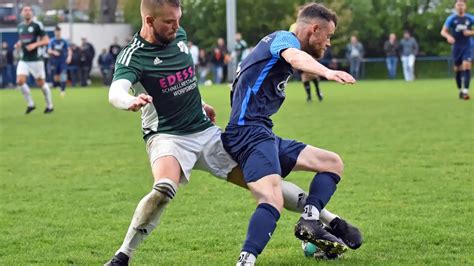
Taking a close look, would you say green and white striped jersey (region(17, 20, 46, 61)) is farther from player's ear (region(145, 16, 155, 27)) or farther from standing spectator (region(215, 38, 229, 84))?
standing spectator (region(215, 38, 229, 84))

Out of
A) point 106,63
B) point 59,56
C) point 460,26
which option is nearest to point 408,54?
point 106,63

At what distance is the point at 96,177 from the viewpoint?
9.69 meters

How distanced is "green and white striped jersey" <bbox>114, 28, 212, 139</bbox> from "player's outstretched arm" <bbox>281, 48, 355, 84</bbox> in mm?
720

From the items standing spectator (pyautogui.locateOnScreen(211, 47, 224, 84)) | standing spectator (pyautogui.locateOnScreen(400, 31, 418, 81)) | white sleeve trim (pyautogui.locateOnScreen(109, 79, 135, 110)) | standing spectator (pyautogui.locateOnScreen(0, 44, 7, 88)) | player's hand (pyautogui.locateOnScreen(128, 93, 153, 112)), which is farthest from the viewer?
standing spectator (pyautogui.locateOnScreen(211, 47, 224, 84))

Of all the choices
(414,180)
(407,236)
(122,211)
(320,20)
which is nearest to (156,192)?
(320,20)

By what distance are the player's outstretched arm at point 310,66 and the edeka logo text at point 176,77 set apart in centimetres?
71

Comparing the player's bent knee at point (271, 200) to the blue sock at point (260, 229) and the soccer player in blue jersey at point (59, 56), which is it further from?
the soccer player in blue jersey at point (59, 56)

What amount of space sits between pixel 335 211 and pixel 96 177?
339 centimetres

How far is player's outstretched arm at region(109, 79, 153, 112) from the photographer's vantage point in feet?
15.2

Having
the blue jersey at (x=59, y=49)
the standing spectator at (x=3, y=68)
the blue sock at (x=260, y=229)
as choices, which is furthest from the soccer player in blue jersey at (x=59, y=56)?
the blue sock at (x=260, y=229)

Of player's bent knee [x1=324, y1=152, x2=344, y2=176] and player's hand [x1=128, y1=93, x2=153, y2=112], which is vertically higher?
player's hand [x1=128, y1=93, x2=153, y2=112]

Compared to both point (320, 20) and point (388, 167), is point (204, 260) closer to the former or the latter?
point (320, 20)

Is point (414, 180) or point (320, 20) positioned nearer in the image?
point (320, 20)

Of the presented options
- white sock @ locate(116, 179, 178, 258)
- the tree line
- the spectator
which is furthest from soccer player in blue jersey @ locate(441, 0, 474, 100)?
the tree line
